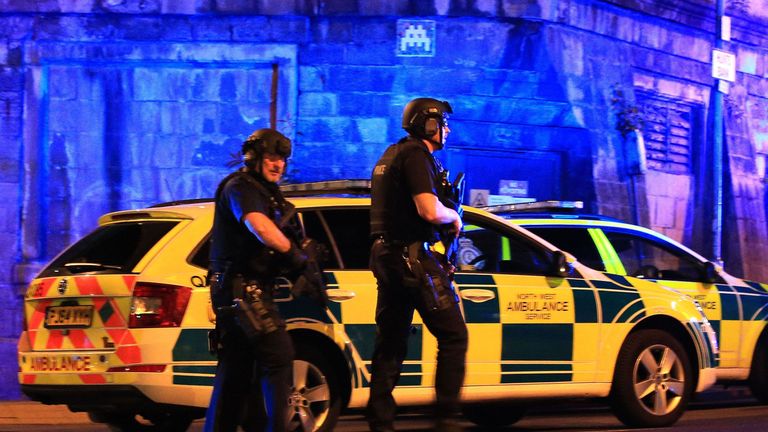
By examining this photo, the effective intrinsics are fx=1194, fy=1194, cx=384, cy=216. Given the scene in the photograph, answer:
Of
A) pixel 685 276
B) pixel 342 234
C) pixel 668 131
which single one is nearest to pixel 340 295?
pixel 342 234

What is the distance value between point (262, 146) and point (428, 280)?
1.02 metres

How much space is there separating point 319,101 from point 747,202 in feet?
24.0

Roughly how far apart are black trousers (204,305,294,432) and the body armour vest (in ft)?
2.51

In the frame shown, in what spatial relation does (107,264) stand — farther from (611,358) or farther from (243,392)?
(611,358)

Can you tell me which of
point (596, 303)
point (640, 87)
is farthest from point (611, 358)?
point (640, 87)

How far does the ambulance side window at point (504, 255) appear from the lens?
747 cm

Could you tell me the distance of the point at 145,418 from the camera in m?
7.59

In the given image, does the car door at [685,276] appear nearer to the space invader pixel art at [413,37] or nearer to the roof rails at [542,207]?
the roof rails at [542,207]

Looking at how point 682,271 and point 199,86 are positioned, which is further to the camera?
point 199,86

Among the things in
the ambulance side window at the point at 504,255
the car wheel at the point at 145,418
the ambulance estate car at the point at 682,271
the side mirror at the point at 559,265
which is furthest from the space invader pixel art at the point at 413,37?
the car wheel at the point at 145,418

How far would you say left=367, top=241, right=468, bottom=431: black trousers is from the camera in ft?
18.6

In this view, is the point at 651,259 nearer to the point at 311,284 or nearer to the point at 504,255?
the point at 504,255

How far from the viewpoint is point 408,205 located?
5840 mm

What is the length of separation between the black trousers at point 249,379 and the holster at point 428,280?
68 centimetres
